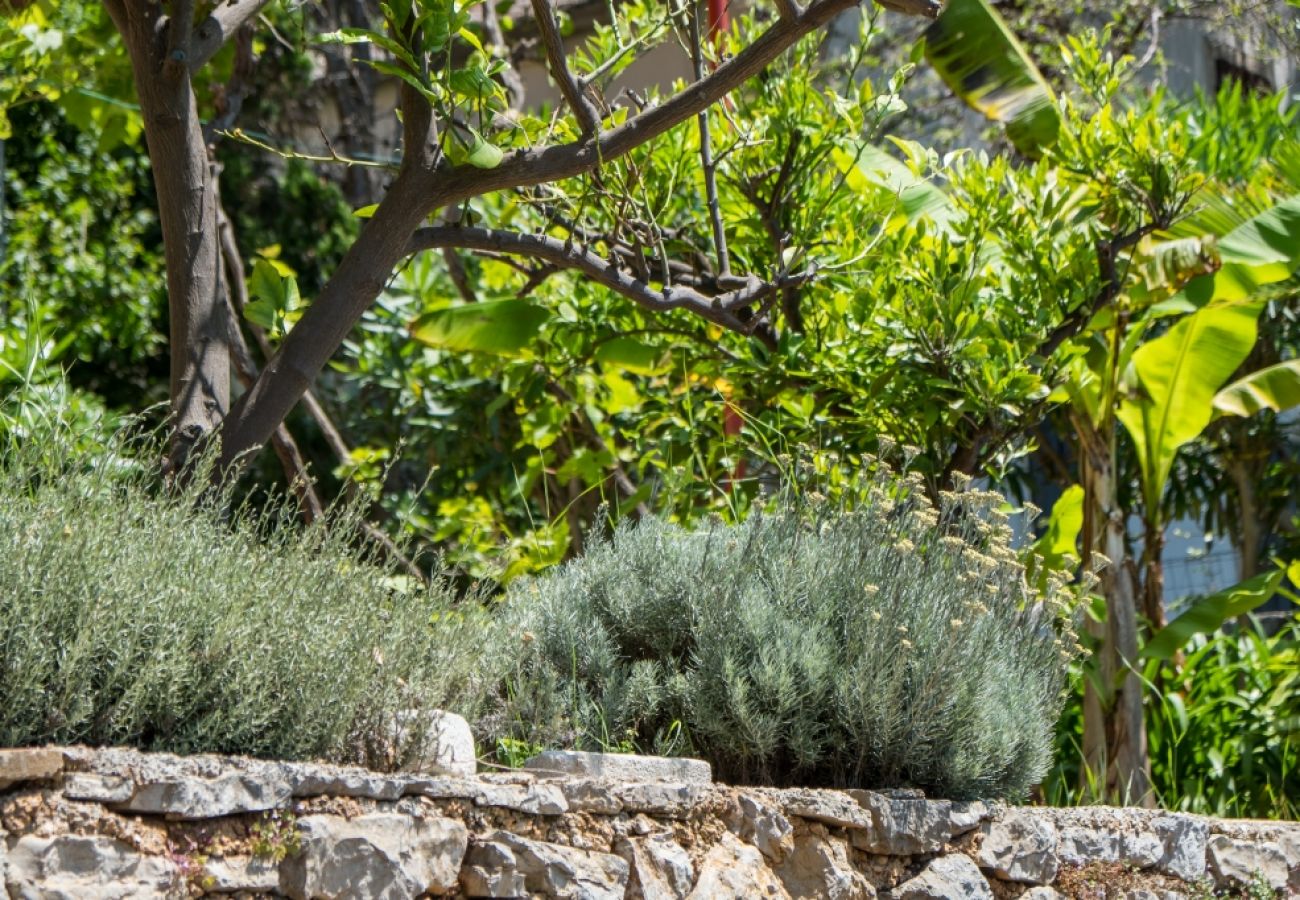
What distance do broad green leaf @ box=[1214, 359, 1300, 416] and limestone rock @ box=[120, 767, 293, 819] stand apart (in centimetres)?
478

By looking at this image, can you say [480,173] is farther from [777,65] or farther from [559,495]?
[559,495]

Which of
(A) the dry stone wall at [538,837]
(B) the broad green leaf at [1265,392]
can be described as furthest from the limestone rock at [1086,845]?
(B) the broad green leaf at [1265,392]

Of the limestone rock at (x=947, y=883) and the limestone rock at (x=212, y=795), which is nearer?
the limestone rock at (x=212, y=795)

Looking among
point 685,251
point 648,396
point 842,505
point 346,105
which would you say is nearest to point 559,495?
point 648,396

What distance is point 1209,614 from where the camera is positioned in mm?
5762

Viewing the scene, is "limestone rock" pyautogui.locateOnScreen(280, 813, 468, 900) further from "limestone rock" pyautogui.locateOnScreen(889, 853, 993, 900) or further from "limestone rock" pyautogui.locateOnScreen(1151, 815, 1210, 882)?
"limestone rock" pyautogui.locateOnScreen(1151, 815, 1210, 882)

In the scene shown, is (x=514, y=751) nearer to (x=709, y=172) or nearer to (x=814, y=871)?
(x=814, y=871)

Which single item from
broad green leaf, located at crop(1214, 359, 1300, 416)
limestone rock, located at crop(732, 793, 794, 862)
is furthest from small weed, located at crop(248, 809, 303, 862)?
broad green leaf, located at crop(1214, 359, 1300, 416)

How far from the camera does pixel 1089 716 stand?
5.84 m

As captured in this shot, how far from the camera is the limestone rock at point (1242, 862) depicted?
15.6 feet

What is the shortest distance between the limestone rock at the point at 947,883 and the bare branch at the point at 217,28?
9.65 feet

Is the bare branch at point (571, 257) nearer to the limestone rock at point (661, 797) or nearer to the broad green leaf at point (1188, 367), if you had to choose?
the limestone rock at point (661, 797)

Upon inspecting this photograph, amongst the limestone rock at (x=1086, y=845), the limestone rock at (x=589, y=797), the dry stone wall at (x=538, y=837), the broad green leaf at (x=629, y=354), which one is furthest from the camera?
the broad green leaf at (x=629, y=354)

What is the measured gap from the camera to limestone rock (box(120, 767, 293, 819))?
252cm
